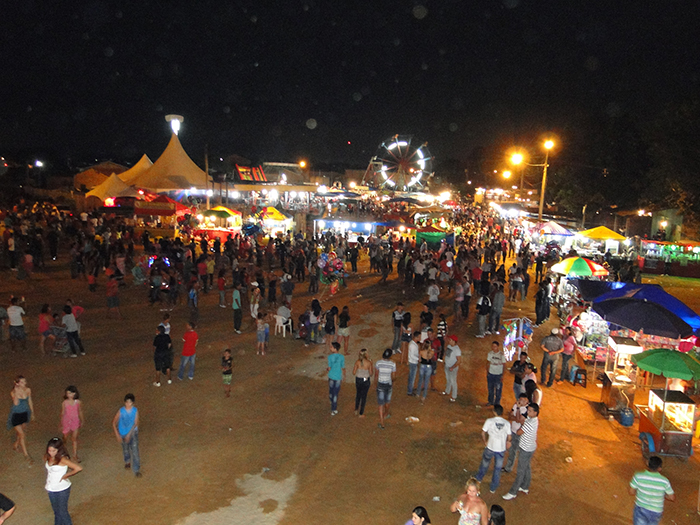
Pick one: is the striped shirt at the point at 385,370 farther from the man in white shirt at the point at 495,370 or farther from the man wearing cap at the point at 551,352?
the man wearing cap at the point at 551,352

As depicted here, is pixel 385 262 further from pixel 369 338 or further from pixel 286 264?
pixel 369 338

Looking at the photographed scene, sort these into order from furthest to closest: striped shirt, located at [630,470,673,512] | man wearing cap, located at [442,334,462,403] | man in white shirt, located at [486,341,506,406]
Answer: man wearing cap, located at [442,334,462,403], man in white shirt, located at [486,341,506,406], striped shirt, located at [630,470,673,512]

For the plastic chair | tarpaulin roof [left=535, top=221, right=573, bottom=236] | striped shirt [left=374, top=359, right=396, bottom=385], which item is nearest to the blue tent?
striped shirt [left=374, top=359, right=396, bottom=385]

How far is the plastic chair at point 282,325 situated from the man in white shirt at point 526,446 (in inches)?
266

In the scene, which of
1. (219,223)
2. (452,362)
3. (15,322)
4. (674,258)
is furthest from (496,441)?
(674,258)

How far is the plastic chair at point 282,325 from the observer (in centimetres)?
1137

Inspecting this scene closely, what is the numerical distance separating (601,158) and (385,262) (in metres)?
26.6

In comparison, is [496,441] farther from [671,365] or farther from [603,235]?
[603,235]

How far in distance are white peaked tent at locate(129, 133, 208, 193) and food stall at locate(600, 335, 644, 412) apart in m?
22.7

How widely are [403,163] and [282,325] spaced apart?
3964cm

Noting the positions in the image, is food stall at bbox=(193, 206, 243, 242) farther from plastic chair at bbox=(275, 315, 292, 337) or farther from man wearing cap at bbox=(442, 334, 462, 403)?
man wearing cap at bbox=(442, 334, 462, 403)

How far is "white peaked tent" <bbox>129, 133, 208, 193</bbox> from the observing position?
26531 mm

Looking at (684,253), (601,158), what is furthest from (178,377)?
(601,158)

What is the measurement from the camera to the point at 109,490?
17.9 ft
